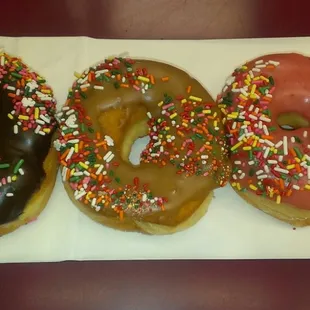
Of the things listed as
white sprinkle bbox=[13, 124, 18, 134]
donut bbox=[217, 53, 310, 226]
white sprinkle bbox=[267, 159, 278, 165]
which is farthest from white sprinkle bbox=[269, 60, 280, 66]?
white sprinkle bbox=[13, 124, 18, 134]

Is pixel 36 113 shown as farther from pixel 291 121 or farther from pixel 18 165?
pixel 291 121

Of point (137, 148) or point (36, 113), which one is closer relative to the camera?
point (36, 113)

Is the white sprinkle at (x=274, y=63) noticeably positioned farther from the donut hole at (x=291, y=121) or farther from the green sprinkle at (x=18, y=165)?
the green sprinkle at (x=18, y=165)

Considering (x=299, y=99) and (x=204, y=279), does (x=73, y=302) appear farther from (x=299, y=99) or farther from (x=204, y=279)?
(x=299, y=99)

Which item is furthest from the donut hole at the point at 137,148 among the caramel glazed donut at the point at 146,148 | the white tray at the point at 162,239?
the white tray at the point at 162,239

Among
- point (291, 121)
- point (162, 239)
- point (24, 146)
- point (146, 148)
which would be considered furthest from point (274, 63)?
point (24, 146)

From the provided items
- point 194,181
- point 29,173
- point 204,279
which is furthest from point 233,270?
point 29,173
